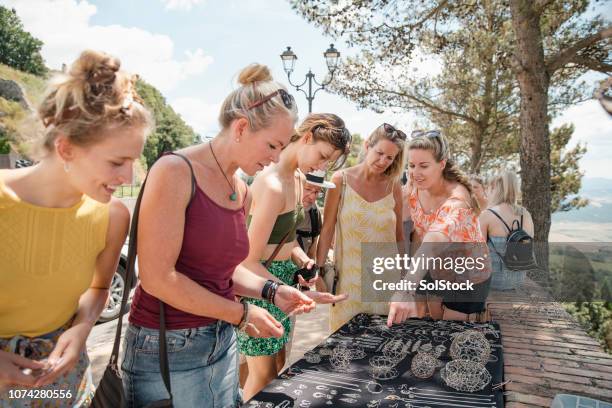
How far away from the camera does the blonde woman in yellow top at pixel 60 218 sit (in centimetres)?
104

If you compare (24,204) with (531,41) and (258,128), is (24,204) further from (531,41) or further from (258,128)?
(531,41)

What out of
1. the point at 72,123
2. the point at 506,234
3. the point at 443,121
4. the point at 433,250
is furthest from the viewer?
the point at 443,121

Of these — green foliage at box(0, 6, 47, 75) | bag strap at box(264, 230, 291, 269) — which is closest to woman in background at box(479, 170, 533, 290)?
bag strap at box(264, 230, 291, 269)

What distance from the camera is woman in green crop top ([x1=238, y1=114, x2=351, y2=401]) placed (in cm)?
182

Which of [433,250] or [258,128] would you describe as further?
[433,250]

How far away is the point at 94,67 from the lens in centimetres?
105

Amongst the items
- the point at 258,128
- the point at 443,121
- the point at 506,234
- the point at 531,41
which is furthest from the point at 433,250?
the point at 443,121

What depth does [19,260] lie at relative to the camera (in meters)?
1.06

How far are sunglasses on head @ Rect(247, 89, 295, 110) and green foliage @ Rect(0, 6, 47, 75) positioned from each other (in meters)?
67.1

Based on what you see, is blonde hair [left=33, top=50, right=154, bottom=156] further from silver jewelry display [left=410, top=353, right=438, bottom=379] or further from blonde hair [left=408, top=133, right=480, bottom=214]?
blonde hair [left=408, top=133, right=480, bottom=214]

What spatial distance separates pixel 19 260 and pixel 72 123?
363mm

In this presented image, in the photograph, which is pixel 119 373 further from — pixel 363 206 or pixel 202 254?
pixel 363 206

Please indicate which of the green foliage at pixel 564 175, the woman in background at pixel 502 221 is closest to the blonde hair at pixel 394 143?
the woman in background at pixel 502 221

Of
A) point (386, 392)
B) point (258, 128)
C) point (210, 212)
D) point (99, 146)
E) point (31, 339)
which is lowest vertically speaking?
point (386, 392)
